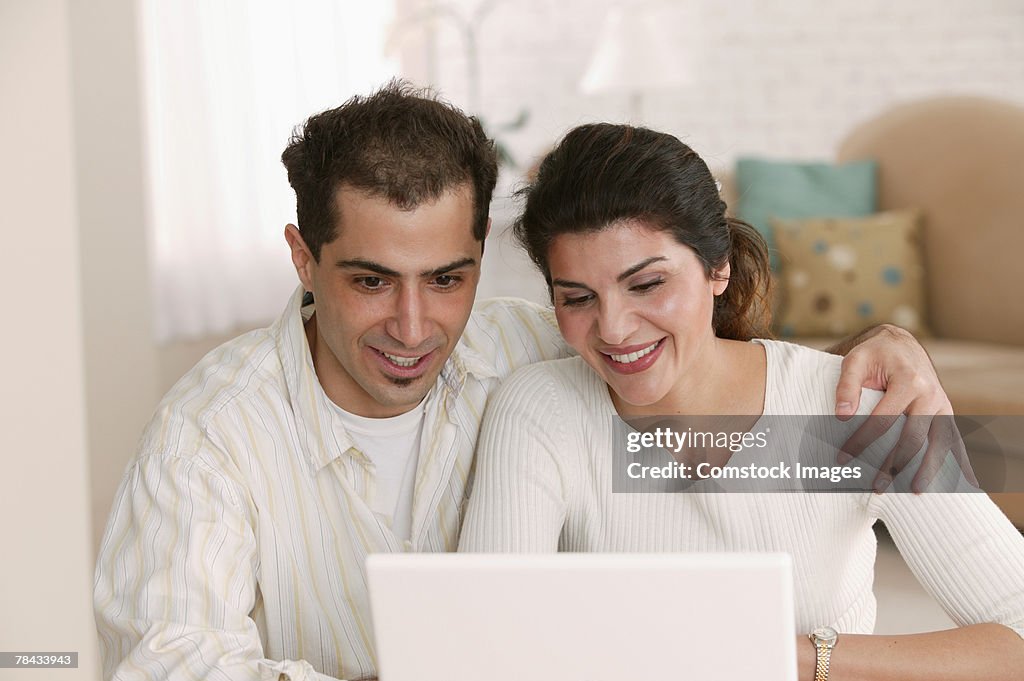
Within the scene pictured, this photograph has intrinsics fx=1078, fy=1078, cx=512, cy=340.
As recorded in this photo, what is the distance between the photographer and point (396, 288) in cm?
139

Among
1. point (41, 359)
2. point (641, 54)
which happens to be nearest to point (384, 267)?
point (41, 359)

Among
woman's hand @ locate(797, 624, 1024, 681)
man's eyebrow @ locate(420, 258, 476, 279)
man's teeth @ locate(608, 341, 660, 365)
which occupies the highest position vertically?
man's eyebrow @ locate(420, 258, 476, 279)

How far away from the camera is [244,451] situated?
4.45 feet

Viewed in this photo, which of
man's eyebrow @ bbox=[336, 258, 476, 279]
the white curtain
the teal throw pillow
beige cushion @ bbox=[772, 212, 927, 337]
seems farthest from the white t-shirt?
the teal throw pillow

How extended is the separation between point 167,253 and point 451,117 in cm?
206

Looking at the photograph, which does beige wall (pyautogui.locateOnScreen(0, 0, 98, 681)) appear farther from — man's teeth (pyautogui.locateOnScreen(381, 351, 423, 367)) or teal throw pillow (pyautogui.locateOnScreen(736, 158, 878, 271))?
teal throw pillow (pyautogui.locateOnScreen(736, 158, 878, 271))

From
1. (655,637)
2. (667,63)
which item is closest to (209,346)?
(667,63)

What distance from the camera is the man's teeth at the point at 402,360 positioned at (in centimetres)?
141

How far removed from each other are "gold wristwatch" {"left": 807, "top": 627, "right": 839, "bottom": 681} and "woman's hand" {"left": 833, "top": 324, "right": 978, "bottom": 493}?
8.5 inches

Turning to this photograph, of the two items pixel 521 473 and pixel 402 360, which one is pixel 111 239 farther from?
pixel 521 473

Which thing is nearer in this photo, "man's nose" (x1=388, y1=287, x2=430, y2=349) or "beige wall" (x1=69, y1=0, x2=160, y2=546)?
"man's nose" (x1=388, y1=287, x2=430, y2=349)

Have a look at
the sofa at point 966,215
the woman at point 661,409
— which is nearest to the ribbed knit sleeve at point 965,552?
the woman at point 661,409

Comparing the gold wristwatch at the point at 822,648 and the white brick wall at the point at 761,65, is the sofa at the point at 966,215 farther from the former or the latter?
the gold wristwatch at the point at 822,648

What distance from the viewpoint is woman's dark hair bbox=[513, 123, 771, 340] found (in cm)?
130
